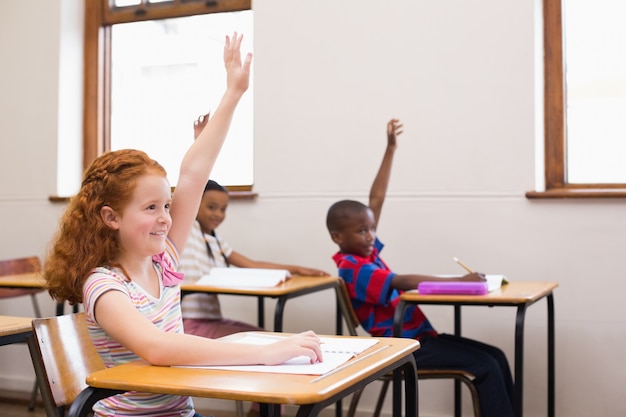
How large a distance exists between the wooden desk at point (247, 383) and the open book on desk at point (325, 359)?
2 cm

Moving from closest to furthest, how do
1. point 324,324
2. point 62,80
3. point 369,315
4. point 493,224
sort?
point 369,315 → point 493,224 → point 324,324 → point 62,80

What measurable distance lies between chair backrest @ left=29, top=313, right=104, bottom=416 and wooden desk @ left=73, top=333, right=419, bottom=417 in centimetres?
25

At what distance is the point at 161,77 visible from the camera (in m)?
4.17

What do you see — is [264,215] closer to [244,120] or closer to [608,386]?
[244,120]

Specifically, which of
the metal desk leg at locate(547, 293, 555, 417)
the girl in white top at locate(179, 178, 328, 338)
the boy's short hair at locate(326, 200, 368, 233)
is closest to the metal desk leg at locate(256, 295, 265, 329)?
the girl in white top at locate(179, 178, 328, 338)

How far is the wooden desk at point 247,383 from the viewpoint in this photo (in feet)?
3.48

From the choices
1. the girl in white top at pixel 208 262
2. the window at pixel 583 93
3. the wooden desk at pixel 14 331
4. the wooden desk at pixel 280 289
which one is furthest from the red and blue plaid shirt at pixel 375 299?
the wooden desk at pixel 14 331

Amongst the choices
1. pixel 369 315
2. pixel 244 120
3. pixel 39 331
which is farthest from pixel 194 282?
pixel 39 331

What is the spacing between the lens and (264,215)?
3717 millimetres

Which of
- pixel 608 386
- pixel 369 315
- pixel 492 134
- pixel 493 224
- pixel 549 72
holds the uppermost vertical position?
pixel 549 72

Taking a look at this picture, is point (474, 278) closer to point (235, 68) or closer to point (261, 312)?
point (261, 312)

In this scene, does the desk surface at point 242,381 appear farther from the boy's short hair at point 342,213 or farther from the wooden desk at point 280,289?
the boy's short hair at point 342,213

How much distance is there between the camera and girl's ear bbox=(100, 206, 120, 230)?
1458 millimetres

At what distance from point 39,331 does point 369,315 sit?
1.56m
